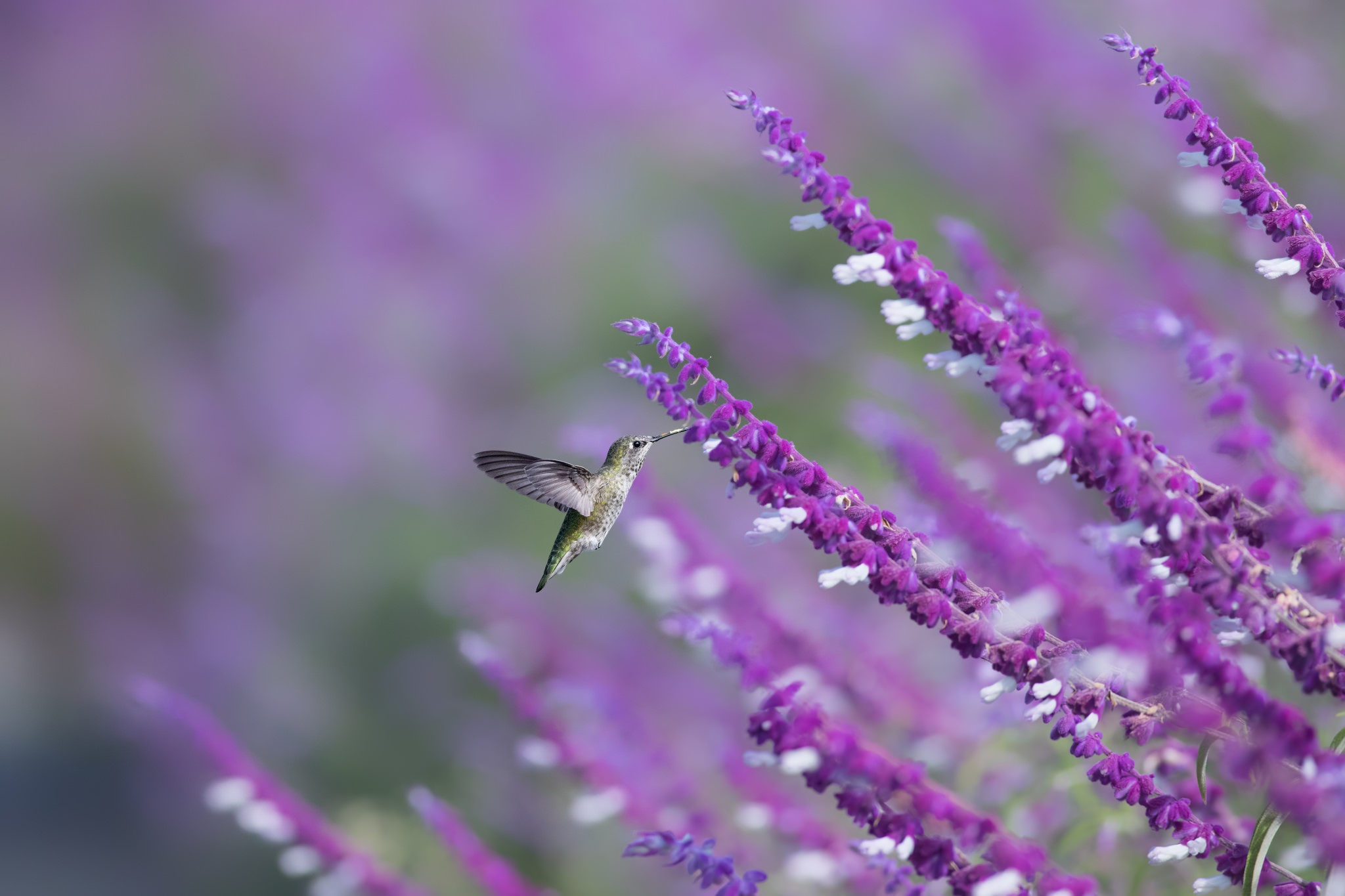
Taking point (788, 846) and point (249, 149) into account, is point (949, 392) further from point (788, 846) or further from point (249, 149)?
point (249, 149)

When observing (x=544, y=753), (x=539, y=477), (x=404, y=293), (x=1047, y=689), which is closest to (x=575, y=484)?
(x=539, y=477)

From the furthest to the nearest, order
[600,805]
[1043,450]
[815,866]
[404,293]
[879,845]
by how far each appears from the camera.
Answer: [404,293]
[600,805]
[815,866]
[879,845]
[1043,450]

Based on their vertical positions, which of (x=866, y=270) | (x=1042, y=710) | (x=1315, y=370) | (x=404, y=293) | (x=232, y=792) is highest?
(x=404, y=293)

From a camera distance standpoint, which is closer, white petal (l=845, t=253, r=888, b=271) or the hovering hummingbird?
white petal (l=845, t=253, r=888, b=271)

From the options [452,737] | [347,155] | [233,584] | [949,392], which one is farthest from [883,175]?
[233,584]

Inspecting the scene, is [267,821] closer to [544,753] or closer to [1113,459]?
[544,753]

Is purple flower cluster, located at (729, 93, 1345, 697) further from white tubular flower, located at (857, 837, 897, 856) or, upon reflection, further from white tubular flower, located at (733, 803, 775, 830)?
white tubular flower, located at (733, 803, 775, 830)

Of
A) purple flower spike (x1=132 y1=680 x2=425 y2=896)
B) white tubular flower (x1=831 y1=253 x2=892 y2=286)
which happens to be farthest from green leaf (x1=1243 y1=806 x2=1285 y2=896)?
purple flower spike (x1=132 y1=680 x2=425 y2=896)
